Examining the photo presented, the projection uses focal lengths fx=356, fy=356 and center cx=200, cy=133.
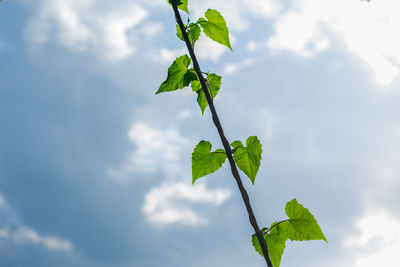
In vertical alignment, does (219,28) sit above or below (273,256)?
above

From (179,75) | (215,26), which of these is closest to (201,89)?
(179,75)

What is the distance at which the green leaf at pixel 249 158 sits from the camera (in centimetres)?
113

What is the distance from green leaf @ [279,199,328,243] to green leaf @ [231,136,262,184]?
0.16 m

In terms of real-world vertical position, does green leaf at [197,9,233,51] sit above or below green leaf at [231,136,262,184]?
above

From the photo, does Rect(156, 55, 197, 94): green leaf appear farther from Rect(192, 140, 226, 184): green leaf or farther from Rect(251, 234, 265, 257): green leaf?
Rect(251, 234, 265, 257): green leaf

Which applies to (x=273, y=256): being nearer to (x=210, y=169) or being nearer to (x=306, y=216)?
(x=306, y=216)

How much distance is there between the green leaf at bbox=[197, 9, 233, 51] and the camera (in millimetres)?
1336

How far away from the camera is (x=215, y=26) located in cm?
134

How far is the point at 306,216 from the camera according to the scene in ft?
3.59

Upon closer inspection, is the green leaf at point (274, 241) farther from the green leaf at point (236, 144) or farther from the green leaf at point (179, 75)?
the green leaf at point (179, 75)

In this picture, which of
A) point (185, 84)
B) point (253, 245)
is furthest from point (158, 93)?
point (253, 245)

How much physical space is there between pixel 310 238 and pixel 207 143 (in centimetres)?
45

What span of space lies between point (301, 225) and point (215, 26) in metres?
0.77

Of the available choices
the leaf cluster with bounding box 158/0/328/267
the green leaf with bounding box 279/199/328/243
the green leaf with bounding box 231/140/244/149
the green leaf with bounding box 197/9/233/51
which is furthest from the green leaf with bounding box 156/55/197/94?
the green leaf with bounding box 279/199/328/243
